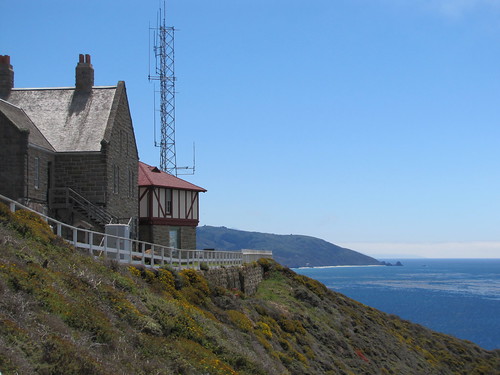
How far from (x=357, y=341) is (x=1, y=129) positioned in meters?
22.7

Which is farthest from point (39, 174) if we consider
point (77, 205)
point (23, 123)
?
point (23, 123)

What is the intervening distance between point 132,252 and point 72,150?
1154cm

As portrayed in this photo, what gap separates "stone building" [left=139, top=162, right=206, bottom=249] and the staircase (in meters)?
9.21

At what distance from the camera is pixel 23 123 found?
113ft

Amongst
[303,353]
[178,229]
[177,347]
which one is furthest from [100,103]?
[177,347]

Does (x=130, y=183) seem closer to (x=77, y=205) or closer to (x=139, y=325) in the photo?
(x=77, y=205)

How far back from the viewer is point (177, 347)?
1698cm

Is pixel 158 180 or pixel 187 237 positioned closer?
pixel 158 180

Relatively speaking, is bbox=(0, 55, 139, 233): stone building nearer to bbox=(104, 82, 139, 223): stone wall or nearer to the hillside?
bbox=(104, 82, 139, 223): stone wall

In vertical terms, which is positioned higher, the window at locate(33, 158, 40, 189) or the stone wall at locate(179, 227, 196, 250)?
the window at locate(33, 158, 40, 189)

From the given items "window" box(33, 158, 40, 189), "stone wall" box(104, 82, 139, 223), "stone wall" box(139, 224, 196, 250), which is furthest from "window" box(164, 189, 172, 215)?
"window" box(33, 158, 40, 189)

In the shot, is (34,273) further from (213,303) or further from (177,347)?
(213,303)

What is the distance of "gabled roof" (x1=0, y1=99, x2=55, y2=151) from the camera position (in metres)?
32.3

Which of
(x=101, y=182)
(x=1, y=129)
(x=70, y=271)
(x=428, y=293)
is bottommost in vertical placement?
(x=428, y=293)
